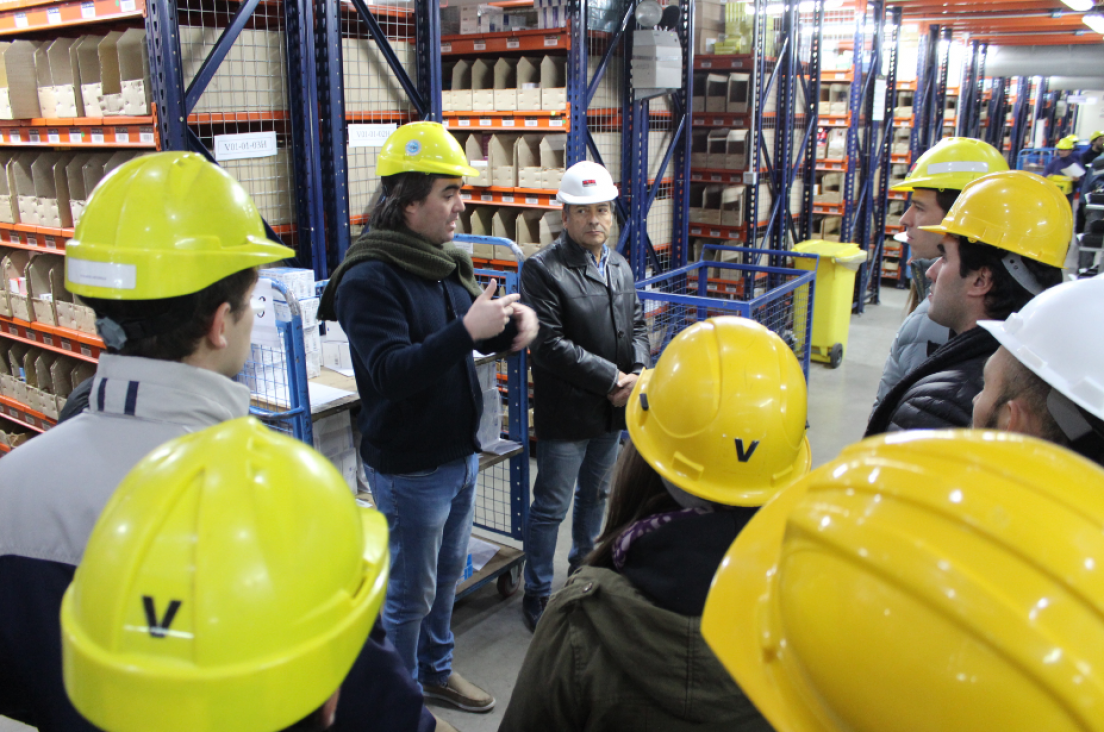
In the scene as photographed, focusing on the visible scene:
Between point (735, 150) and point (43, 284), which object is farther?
point (735, 150)

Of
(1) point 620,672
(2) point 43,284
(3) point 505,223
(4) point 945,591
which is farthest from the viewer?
(3) point 505,223

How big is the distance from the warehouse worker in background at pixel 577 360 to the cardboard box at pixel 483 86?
258cm

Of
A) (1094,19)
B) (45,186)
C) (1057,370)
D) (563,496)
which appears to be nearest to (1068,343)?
(1057,370)

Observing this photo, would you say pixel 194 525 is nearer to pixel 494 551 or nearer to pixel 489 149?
pixel 494 551

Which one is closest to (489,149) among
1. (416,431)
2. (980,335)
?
(416,431)

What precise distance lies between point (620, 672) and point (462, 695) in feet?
7.07

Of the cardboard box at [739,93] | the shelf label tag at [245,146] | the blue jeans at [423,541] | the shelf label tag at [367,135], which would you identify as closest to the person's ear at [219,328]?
the blue jeans at [423,541]

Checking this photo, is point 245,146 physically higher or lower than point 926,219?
higher

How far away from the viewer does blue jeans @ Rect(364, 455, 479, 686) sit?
2.60 meters

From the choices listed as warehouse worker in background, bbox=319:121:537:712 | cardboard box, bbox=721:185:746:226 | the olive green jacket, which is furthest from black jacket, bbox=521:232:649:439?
cardboard box, bbox=721:185:746:226

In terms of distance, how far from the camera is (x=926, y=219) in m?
3.16

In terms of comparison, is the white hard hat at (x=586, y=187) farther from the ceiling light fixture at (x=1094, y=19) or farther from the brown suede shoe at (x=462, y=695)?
the ceiling light fixture at (x=1094, y=19)

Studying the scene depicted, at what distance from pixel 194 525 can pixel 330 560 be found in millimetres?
132

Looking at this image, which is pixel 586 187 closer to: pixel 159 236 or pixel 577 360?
pixel 577 360
